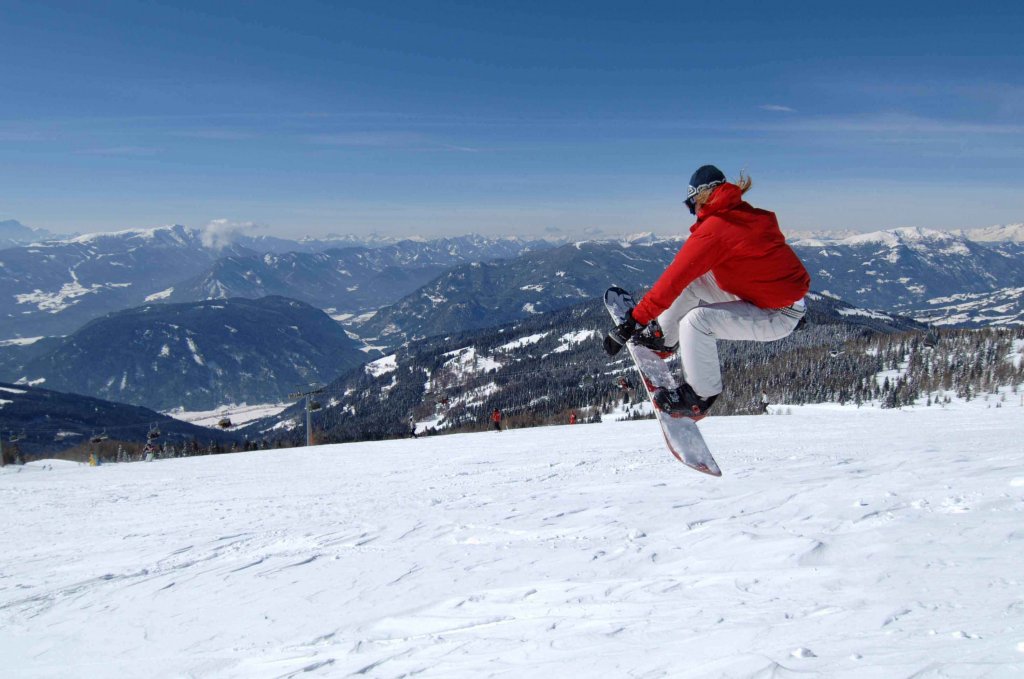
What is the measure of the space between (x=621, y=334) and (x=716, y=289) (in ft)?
4.52

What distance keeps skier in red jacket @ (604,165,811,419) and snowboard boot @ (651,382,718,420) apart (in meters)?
0.02

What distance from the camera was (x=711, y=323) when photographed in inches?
302

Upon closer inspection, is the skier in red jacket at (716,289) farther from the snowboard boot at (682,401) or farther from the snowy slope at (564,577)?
the snowy slope at (564,577)

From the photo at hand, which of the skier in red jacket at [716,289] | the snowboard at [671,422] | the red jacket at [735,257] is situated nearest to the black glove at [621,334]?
the skier in red jacket at [716,289]

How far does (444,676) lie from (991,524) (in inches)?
241

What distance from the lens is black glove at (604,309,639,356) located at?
775 centimetres

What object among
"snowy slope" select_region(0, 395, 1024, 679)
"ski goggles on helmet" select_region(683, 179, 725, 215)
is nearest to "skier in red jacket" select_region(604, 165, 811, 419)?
"ski goggles on helmet" select_region(683, 179, 725, 215)

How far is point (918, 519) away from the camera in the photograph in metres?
7.12

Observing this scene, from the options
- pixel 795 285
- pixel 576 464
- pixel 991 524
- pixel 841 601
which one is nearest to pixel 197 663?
pixel 841 601

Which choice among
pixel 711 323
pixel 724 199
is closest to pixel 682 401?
pixel 711 323

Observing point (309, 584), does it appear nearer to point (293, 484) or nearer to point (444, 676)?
point (444, 676)

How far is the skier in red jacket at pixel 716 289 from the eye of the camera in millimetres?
6883

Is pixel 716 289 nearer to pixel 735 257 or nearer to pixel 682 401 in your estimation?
pixel 735 257

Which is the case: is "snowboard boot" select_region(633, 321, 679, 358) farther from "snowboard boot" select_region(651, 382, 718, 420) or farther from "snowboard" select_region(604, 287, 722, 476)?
"snowboard boot" select_region(651, 382, 718, 420)
